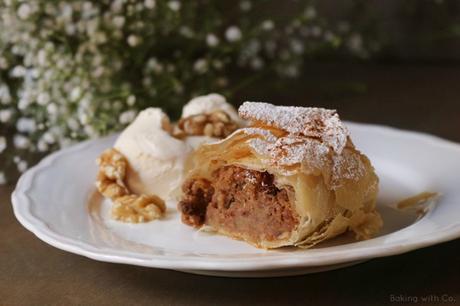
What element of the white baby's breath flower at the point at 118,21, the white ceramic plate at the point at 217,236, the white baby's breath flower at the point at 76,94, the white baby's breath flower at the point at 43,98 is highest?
the white baby's breath flower at the point at 118,21

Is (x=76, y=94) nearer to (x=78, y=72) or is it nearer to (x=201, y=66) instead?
(x=78, y=72)

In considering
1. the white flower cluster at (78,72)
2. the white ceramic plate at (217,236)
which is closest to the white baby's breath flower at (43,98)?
the white flower cluster at (78,72)

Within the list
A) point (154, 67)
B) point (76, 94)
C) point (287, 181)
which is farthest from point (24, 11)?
point (287, 181)

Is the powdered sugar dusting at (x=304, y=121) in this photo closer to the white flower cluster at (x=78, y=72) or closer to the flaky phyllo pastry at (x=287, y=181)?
the flaky phyllo pastry at (x=287, y=181)

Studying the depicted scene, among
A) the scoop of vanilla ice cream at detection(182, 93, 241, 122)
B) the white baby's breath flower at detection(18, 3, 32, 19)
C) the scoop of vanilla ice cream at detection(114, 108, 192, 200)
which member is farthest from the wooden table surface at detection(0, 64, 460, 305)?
the white baby's breath flower at detection(18, 3, 32, 19)

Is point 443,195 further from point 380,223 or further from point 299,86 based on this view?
point 299,86

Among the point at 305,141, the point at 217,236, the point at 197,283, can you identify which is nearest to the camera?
the point at 197,283

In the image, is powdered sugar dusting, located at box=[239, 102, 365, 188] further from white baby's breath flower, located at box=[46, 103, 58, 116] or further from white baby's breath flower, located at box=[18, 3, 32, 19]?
white baby's breath flower, located at box=[18, 3, 32, 19]
